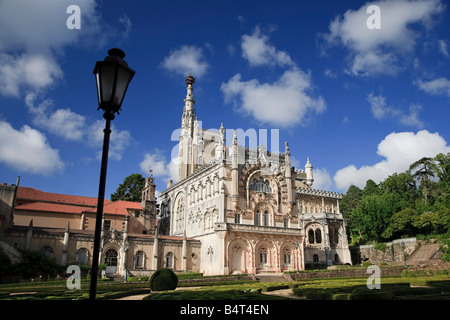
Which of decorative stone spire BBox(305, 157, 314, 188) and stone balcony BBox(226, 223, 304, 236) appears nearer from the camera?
stone balcony BBox(226, 223, 304, 236)

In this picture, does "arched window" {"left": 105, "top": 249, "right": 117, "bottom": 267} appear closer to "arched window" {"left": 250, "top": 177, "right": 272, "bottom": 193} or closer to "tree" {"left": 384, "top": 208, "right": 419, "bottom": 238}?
"arched window" {"left": 250, "top": 177, "right": 272, "bottom": 193}

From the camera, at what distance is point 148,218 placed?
62.0 m

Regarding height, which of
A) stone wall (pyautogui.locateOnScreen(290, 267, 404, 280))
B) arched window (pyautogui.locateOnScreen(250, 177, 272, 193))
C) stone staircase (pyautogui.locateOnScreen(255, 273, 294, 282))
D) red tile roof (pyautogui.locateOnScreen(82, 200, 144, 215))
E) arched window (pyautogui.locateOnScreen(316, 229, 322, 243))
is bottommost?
stone staircase (pyautogui.locateOnScreen(255, 273, 294, 282))

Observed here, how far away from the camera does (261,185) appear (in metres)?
57.3

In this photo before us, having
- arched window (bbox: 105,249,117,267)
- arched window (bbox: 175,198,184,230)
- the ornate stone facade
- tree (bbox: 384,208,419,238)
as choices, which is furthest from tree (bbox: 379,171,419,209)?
arched window (bbox: 105,249,117,267)

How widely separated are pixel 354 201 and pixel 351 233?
14700mm

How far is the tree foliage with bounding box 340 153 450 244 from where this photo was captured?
61.5m

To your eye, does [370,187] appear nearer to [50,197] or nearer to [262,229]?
[262,229]

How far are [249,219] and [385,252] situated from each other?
26.9 m

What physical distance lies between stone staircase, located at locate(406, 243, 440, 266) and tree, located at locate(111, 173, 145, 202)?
180ft

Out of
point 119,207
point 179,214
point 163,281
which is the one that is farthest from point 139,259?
point 163,281
